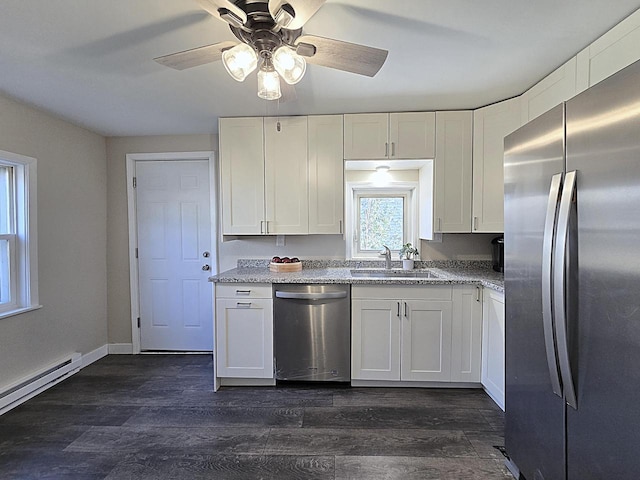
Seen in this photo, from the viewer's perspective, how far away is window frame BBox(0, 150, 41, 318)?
2.62m

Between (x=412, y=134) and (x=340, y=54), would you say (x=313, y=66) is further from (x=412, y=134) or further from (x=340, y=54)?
(x=412, y=134)

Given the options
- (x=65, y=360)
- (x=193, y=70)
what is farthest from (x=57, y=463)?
(x=193, y=70)

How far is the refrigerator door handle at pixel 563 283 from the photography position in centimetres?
114

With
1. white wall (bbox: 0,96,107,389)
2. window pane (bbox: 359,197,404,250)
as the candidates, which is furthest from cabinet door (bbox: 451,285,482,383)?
white wall (bbox: 0,96,107,389)

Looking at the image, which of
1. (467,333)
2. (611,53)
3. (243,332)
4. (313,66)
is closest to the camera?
(611,53)

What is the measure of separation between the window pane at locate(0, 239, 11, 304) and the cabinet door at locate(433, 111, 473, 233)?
11.3 ft

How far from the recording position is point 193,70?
2.08 m

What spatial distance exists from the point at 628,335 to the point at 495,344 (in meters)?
1.55

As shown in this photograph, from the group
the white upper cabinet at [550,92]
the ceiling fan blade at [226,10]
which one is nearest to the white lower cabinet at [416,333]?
the white upper cabinet at [550,92]

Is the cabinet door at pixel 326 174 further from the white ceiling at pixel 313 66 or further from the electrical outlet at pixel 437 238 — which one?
the electrical outlet at pixel 437 238

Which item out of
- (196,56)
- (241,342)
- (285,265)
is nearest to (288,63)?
(196,56)

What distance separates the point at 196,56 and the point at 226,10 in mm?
418

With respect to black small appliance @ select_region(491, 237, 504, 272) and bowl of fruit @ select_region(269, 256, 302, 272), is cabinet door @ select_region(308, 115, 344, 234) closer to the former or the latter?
bowl of fruit @ select_region(269, 256, 302, 272)

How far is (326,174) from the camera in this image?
2922 millimetres
